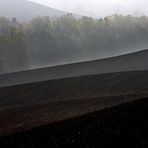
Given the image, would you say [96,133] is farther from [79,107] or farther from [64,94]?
[64,94]

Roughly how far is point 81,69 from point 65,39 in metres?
48.6

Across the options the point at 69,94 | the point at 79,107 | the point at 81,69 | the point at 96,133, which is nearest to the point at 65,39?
the point at 81,69

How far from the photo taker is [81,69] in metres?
39.3

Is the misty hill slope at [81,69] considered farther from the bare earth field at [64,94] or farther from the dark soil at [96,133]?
Result: the dark soil at [96,133]

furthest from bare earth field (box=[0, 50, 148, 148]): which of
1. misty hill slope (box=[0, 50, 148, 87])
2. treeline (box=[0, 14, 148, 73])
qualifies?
treeline (box=[0, 14, 148, 73])

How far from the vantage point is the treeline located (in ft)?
239

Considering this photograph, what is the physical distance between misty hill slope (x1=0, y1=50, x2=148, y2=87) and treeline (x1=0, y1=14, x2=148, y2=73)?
2863 centimetres

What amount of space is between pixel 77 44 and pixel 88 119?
75.6 m

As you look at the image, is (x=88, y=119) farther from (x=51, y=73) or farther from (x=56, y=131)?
(x=51, y=73)

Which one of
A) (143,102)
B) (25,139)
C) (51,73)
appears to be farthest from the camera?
(51,73)

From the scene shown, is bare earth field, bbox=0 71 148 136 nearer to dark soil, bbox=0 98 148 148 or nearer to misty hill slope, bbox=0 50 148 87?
dark soil, bbox=0 98 148 148

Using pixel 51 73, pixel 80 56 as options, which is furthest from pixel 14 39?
pixel 51 73

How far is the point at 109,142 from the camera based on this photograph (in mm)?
11344

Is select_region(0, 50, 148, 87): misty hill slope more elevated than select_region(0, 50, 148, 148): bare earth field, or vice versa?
select_region(0, 50, 148, 148): bare earth field
